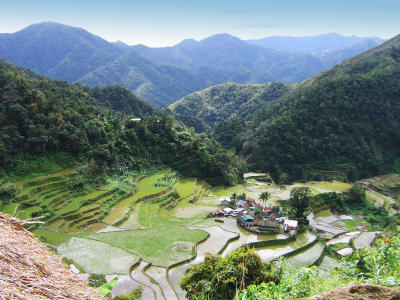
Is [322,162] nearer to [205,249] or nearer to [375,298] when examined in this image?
[205,249]

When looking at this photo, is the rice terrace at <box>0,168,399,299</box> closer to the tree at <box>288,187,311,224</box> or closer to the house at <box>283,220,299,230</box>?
the house at <box>283,220,299,230</box>

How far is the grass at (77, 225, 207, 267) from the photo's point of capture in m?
17.4

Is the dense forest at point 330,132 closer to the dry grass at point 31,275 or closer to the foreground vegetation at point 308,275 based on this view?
the foreground vegetation at point 308,275

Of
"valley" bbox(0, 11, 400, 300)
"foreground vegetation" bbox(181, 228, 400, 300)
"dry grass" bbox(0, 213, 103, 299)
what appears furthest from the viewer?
"valley" bbox(0, 11, 400, 300)

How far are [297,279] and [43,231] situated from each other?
58.0ft

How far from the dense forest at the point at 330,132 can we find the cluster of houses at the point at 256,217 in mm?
23652

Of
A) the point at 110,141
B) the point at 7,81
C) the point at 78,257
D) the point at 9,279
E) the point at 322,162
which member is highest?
the point at 7,81

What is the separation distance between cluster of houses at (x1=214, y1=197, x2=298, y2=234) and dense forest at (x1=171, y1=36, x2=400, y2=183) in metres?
23.7

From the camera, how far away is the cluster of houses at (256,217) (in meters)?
22.0

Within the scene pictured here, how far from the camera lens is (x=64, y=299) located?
341cm

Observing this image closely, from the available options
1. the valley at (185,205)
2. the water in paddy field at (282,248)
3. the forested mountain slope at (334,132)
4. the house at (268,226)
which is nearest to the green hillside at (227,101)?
the forested mountain slope at (334,132)

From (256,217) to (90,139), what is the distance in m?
19.2

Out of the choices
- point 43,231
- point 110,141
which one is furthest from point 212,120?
point 43,231

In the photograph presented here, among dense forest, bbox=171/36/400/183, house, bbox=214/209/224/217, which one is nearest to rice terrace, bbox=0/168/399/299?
house, bbox=214/209/224/217
